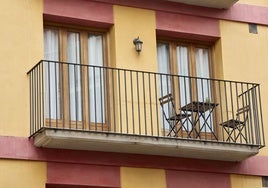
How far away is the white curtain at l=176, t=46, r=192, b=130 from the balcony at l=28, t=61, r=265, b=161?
21mm

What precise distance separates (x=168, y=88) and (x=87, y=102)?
1856 mm

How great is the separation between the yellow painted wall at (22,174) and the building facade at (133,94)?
0.06 ft

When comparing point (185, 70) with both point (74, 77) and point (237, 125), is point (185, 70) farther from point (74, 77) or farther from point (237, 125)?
point (74, 77)

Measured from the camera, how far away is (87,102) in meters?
16.8

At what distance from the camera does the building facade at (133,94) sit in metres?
15.8

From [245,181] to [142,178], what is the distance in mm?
2296

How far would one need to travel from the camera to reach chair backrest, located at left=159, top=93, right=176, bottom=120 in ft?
55.5

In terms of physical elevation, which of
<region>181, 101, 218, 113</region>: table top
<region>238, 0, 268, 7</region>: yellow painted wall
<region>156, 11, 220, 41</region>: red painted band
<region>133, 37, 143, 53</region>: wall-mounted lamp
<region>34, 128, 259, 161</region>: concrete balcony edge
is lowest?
<region>34, 128, 259, 161</region>: concrete balcony edge

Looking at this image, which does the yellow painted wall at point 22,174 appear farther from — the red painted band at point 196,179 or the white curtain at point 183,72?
the white curtain at point 183,72

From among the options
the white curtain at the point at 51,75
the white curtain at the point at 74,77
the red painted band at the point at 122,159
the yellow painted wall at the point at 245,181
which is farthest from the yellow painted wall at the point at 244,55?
the white curtain at the point at 51,75

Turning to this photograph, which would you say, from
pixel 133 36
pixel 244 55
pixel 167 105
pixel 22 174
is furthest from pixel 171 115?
pixel 22 174

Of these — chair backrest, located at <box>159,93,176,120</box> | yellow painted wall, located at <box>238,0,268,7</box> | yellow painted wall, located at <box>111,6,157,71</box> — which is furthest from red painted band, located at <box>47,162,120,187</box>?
yellow painted wall, located at <box>238,0,268,7</box>

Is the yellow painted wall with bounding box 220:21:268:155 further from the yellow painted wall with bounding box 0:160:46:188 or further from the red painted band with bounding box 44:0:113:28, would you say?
the yellow painted wall with bounding box 0:160:46:188

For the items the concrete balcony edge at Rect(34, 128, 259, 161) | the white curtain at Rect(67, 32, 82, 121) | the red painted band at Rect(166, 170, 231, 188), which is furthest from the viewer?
the red painted band at Rect(166, 170, 231, 188)
